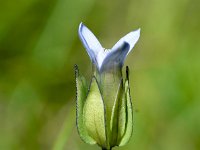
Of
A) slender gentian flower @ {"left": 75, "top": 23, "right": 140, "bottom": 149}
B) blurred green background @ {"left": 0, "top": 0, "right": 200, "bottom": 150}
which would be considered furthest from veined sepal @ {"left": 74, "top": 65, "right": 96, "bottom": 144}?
blurred green background @ {"left": 0, "top": 0, "right": 200, "bottom": 150}

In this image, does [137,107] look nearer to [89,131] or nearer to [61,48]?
[61,48]

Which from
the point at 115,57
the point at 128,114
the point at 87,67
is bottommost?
the point at 128,114

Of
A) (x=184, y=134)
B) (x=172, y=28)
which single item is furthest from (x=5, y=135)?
(x=172, y=28)

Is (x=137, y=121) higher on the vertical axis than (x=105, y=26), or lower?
lower

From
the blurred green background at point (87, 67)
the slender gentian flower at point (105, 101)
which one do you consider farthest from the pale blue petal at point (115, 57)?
the blurred green background at point (87, 67)

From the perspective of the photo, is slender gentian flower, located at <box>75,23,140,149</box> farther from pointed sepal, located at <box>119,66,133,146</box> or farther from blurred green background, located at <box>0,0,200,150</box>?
blurred green background, located at <box>0,0,200,150</box>

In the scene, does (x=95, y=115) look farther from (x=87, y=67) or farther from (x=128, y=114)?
(x=87, y=67)

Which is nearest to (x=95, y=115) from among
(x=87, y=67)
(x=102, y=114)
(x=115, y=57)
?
(x=102, y=114)
